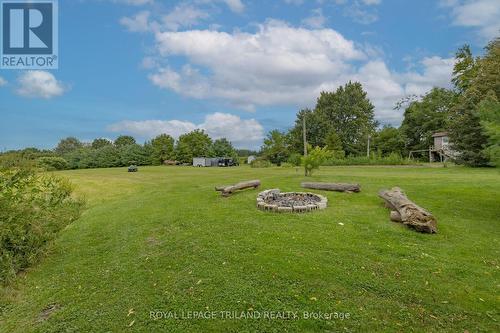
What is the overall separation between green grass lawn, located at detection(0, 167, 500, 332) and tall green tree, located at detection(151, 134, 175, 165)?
4405 cm

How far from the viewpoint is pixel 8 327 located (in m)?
3.41

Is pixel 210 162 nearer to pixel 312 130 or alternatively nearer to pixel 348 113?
pixel 312 130

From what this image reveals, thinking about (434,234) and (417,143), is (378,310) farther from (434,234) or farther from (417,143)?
(417,143)

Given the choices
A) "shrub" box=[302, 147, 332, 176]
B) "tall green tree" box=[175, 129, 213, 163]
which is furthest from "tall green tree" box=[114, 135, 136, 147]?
"shrub" box=[302, 147, 332, 176]

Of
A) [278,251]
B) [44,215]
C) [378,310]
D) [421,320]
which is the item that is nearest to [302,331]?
[378,310]

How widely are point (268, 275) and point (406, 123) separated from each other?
40.9m

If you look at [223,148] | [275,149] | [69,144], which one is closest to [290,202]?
[275,149]

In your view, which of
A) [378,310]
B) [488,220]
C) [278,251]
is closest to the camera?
[378,310]

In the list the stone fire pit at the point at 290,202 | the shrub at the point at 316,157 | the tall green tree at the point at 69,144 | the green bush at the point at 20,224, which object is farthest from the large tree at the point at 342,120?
the tall green tree at the point at 69,144

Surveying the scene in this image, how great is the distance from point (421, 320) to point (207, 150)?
162ft

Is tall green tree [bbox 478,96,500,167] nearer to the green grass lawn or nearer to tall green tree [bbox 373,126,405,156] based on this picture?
the green grass lawn

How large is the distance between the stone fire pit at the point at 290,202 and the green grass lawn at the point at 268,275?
0.36 metres

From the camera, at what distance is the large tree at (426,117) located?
34.9 metres

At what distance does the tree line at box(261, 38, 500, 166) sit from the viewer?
20.3 m
